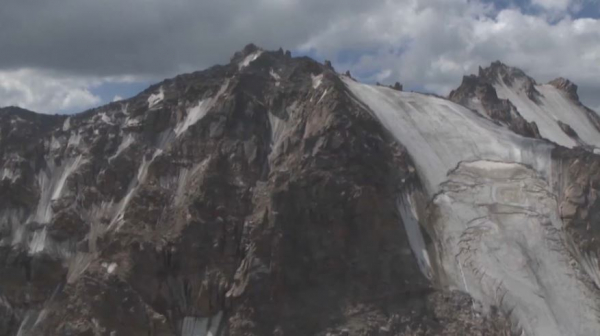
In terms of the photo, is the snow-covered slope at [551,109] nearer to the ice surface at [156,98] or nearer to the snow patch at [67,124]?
the ice surface at [156,98]

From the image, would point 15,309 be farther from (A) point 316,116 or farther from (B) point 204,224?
(A) point 316,116

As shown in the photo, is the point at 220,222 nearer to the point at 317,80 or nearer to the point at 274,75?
the point at 317,80

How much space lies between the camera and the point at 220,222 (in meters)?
32.7

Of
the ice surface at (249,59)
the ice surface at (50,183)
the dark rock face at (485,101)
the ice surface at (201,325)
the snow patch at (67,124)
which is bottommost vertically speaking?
the ice surface at (201,325)

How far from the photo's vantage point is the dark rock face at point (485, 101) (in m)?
53.8

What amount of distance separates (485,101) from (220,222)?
29.5 meters

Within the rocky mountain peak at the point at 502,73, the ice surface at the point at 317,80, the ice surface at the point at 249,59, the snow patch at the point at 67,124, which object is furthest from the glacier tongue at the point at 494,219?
the rocky mountain peak at the point at 502,73

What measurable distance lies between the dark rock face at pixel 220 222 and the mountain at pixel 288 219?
→ 0.21 feet

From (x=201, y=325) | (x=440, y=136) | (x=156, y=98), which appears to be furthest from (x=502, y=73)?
(x=201, y=325)

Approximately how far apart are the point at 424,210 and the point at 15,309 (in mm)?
15705

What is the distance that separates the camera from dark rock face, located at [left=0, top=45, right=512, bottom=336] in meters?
30.6

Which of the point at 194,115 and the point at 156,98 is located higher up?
the point at 156,98

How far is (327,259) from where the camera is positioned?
3145cm

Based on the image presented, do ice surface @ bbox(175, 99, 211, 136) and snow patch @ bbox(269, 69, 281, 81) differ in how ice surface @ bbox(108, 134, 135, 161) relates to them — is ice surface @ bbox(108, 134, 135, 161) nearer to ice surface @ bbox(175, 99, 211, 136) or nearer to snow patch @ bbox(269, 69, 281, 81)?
ice surface @ bbox(175, 99, 211, 136)
